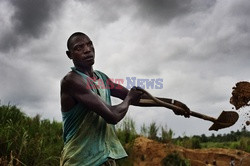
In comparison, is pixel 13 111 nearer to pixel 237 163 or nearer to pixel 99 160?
pixel 237 163

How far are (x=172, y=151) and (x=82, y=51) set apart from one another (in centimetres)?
732

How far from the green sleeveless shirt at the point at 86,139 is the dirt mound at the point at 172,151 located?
6.58 metres

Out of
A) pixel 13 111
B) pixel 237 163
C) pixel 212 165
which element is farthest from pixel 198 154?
pixel 13 111

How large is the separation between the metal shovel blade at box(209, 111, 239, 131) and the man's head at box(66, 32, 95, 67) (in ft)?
4.43

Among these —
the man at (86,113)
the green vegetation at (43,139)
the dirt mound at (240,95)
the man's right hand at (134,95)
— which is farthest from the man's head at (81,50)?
the green vegetation at (43,139)

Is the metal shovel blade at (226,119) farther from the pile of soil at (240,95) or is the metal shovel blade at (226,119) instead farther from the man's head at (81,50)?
the man's head at (81,50)

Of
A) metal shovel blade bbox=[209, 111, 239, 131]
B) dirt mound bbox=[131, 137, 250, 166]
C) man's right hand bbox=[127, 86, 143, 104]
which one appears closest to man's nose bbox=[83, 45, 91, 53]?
man's right hand bbox=[127, 86, 143, 104]

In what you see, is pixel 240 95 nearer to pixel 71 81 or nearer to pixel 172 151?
pixel 71 81

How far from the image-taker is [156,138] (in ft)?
34.1

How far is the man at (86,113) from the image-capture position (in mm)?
2428

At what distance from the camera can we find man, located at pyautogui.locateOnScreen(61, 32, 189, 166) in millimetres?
2428

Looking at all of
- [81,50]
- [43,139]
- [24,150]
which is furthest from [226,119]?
[43,139]

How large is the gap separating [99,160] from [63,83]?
61 cm

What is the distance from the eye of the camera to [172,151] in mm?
9461
